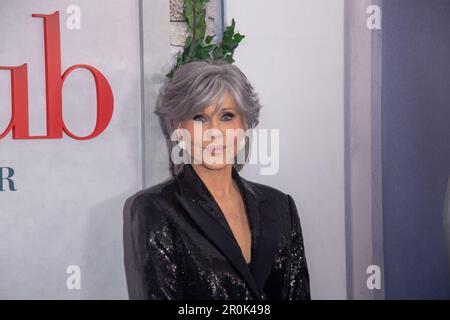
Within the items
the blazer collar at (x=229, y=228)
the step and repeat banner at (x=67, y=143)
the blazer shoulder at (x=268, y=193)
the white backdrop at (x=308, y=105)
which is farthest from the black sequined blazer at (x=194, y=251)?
the white backdrop at (x=308, y=105)

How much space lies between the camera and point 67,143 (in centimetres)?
196

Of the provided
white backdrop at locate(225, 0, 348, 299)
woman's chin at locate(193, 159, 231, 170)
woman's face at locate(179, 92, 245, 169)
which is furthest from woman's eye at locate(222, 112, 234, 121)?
white backdrop at locate(225, 0, 348, 299)

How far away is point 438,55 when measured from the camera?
2.26 meters

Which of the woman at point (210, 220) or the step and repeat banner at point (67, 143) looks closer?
the woman at point (210, 220)

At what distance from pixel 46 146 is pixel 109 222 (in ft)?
1.08

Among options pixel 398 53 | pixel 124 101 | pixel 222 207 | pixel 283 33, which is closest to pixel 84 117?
pixel 124 101

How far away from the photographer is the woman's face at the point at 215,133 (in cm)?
179

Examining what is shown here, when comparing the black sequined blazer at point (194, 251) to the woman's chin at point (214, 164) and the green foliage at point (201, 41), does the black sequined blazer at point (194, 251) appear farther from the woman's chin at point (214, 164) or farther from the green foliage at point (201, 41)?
the green foliage at point (201, 41)

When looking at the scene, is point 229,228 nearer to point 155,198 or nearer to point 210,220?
point 210,220

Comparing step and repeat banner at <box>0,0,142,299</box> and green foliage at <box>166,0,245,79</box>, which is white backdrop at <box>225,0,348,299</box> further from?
step and repeat banner at <box>0,0,142,299</box>

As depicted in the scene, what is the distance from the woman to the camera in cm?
175

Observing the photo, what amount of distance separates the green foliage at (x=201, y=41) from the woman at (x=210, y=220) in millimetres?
130

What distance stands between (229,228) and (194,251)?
132 millimetres

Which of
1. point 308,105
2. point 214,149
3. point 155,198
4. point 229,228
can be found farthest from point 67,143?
point 308,105
